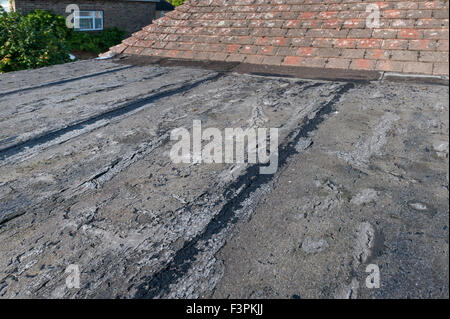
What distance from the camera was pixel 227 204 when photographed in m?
1.98

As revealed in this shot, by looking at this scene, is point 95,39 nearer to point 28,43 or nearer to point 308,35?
point 28,43

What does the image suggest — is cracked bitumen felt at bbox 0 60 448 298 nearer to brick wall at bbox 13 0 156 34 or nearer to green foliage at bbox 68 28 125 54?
green foliage at bbox 68 28 125 54

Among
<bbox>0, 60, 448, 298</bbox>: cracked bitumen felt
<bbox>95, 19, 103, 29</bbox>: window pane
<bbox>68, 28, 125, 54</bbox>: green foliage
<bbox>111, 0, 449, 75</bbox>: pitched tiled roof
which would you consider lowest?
<bbox>68, 28, 125, 54</bbox>: green foliage

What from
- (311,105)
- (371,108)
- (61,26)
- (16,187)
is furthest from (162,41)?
(61,26)

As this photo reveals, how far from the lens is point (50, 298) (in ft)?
4.55

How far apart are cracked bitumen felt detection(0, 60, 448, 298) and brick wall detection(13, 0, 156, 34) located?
529 inches

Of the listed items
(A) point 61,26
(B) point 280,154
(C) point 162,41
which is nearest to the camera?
(B) point 280,154

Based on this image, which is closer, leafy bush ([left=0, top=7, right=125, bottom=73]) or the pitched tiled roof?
the pitched tiled roof

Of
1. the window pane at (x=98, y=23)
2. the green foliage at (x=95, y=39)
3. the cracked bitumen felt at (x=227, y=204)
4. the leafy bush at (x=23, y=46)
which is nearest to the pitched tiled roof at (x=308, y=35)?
the cracked bitumen felt at (x=227, y=204)

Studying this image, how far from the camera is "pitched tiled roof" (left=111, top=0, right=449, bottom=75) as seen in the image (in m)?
4.75

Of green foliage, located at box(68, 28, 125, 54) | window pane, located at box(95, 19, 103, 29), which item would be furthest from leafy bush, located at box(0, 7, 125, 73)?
window pane, located at box(95, 19, 103, 29)

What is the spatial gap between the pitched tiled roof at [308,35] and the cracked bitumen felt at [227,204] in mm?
1464

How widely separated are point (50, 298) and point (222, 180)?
3.92ft
